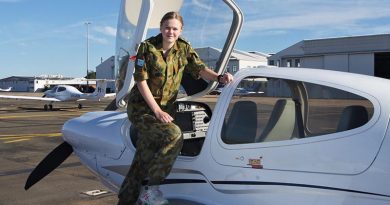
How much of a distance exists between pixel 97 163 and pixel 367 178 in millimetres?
2889

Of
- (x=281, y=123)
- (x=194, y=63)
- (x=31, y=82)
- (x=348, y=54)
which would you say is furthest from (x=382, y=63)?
(x=31, y=82)

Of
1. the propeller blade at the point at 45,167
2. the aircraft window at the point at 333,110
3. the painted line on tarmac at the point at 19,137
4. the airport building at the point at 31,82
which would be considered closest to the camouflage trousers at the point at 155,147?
the aircraft window at the point at 333,110

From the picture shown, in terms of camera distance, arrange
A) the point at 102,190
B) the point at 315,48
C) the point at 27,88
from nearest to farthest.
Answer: the point at 102,190 → the point at 315,48 → the point at 27,88

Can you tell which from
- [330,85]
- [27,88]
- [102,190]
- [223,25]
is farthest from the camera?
[27,88]

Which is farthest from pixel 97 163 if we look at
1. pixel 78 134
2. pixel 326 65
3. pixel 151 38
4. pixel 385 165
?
pixel 326 65

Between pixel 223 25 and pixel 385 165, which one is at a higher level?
pixel 223 25

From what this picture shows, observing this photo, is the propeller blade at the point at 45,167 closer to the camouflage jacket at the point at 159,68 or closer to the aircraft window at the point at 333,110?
the camouflage jacket at the point at 159,68

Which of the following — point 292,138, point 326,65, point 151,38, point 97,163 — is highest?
point 326,65

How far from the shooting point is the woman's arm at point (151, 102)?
367 cm

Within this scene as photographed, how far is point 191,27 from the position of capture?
15.6 ft

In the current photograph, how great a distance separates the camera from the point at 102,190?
7.14 m

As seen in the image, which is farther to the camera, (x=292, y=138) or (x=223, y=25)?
(x=223, y=25)

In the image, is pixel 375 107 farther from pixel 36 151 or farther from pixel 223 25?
pixel 36 151

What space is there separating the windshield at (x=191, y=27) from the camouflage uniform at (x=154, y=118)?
0.45 meters
